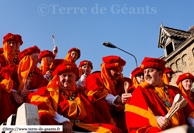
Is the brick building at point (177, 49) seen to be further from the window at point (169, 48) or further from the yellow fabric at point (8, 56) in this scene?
the yellow fabric at point (8, 56)

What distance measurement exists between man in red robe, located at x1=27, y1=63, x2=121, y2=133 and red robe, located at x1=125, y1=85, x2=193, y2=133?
1.17ft

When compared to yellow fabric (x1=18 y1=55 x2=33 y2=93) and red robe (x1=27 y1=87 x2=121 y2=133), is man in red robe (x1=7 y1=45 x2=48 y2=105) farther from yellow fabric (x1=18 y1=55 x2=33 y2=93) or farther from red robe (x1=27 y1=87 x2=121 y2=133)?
red robe (x1=27 y1=87 x2=121 y2=133)

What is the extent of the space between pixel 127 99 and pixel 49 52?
201 inches

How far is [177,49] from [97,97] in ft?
58.3

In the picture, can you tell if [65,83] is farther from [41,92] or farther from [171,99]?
[171,99]

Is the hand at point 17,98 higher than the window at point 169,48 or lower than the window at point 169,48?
lower

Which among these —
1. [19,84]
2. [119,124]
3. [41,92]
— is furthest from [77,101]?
[19,84]

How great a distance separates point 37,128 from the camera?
110 inches

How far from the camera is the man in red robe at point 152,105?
12.5 feet

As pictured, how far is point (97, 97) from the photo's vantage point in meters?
5.51

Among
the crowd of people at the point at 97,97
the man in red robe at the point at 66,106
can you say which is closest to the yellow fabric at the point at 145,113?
the crowd of people at the point at 97,97

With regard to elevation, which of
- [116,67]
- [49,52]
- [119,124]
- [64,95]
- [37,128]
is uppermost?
[49,52]

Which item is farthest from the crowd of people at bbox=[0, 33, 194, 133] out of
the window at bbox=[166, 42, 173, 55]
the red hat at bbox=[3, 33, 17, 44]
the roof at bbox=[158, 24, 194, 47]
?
the window at bbox=[166, 42, 173, 55]

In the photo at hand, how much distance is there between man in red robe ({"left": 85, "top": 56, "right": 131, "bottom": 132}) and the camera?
5406mm
